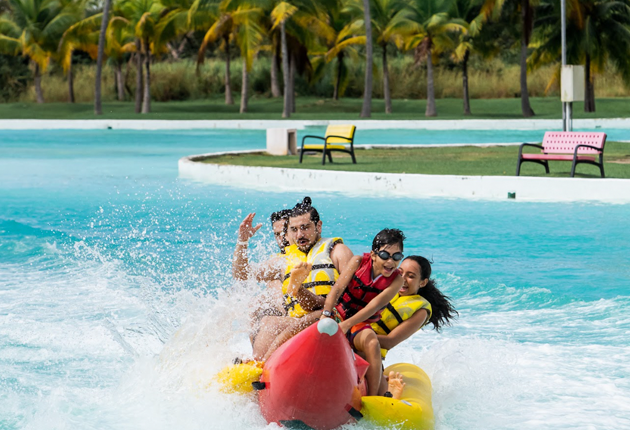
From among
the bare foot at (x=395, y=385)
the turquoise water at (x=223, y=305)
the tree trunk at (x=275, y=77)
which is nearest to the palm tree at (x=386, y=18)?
the tree trunk at (x=275, y=77)

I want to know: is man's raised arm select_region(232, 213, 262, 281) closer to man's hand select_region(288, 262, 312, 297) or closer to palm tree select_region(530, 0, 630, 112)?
man's hand select_region(288, 262, 312, 297)

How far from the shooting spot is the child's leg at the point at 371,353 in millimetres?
4375

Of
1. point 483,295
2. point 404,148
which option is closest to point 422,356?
point 483,295

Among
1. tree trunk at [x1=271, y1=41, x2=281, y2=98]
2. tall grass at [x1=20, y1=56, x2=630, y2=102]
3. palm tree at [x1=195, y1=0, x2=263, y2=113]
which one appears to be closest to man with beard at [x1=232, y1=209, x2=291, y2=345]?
palm tree at [x1=195, y1=0, x2=263, y2=113]

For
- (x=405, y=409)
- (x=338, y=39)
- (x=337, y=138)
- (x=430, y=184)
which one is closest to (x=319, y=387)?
(x=405, y=409)

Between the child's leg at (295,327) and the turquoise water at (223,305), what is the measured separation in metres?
0.42

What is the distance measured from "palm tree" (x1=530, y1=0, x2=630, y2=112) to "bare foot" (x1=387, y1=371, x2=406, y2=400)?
103 feet

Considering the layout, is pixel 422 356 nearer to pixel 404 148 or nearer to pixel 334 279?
pixel 334 279

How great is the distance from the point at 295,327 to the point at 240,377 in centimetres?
39

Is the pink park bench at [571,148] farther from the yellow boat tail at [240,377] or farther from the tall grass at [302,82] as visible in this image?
the tall grass at [302,82]

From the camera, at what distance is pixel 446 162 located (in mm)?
17297

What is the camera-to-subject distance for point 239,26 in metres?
37.0

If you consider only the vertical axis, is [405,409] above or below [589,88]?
below

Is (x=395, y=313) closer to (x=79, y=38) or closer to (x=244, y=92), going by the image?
(x=244, y=92)
